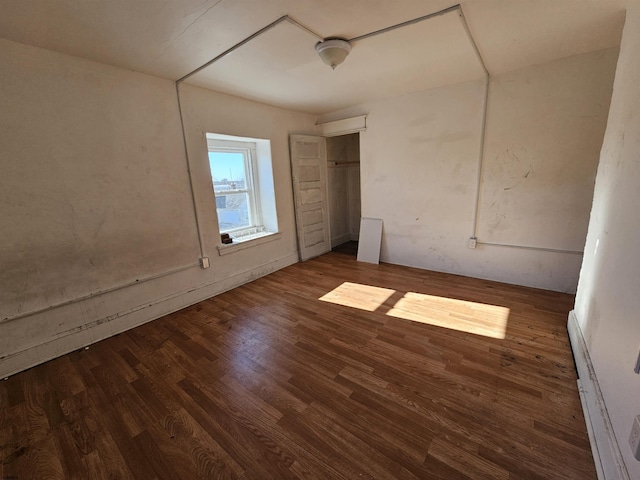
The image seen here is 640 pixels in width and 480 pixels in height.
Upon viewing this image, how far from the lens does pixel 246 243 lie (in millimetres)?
3545

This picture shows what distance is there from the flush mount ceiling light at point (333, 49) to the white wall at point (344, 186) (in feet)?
9.50

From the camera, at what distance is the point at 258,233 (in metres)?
4.03

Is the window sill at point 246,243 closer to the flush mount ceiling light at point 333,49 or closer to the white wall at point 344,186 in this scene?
the white wall at point 344,186

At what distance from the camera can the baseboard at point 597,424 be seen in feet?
3.49

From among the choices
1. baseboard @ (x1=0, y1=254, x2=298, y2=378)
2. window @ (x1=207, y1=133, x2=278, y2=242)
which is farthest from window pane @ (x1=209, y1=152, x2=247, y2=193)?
baseboard @ (x1=0, y1=254, x2=298, y2=378)

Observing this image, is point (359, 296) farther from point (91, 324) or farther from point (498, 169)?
point (91, 324)

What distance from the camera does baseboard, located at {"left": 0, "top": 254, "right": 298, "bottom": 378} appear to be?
2.04 metres

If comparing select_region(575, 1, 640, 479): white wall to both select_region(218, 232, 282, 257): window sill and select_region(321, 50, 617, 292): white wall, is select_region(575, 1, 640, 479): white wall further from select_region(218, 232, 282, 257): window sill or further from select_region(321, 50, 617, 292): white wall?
select_region(218, 232, 282, 257): window sill

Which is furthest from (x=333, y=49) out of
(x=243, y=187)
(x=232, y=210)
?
(x=232, y=210)

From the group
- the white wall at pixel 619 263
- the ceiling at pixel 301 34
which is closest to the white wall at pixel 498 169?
the ceiling at pixel 301 34

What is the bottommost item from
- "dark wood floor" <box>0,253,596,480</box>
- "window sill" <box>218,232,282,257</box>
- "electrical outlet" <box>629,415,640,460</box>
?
"dark wood floor" <box>0,253,596,480</box>

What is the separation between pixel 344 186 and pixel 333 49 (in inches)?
139

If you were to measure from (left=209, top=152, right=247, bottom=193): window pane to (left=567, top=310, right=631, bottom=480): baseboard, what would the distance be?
12.6ft

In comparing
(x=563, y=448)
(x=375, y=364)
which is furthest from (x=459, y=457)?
(x=375, y=364)
